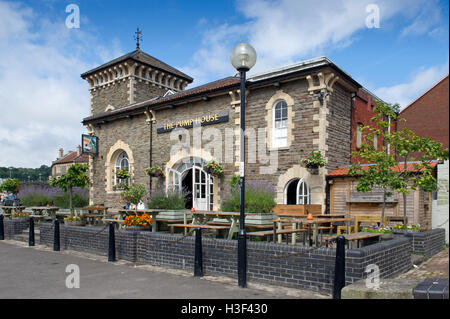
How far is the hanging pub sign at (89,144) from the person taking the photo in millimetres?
20288

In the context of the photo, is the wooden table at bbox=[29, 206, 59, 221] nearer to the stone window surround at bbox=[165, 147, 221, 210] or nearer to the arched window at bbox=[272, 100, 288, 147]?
the stone window surround at bbox=[165, 147, 221, 210]

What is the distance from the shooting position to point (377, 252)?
5.95 meters

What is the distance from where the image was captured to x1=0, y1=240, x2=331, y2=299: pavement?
5.63 metres

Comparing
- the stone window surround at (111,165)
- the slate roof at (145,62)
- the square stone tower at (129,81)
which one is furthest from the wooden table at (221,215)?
the slate roof at (145,62)

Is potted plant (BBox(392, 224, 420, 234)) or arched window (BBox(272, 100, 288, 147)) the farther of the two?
arched window (BBox(272, 100, 288, 147))

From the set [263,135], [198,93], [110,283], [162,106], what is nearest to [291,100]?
[263,135]

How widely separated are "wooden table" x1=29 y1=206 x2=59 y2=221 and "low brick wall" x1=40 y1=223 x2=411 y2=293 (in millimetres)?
6247

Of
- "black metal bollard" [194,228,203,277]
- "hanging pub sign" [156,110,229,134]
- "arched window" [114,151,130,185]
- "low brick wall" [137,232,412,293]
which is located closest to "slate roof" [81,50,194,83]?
"arched window" [114,151,130,185]

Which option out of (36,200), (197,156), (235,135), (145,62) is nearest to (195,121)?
(197,156)

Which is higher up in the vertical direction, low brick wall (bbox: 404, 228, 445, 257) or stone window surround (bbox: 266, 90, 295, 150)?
stone window surround (bbox: 266, 90, 295, 150)

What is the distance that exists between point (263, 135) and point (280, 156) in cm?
112

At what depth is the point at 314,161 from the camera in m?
12.0

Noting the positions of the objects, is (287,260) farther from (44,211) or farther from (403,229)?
(44,211)
